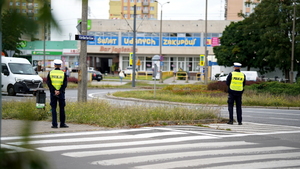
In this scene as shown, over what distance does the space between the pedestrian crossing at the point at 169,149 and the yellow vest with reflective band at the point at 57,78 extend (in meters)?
1.69

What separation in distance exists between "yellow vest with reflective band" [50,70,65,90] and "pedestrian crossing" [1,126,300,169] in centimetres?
169

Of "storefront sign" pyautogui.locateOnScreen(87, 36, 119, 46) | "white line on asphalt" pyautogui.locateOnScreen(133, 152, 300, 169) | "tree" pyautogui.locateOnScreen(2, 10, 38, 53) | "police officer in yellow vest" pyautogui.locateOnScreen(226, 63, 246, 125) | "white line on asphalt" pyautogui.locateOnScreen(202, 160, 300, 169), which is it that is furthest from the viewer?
"storefront sign" pyautogui.locateOnScreen(87, 36, 119, 46)

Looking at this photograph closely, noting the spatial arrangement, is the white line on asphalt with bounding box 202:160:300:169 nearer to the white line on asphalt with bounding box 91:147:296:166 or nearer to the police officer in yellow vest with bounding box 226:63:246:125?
the white line on asphalt with bounding box 91:147:296:166

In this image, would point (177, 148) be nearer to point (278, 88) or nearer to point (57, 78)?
point (57, 78)

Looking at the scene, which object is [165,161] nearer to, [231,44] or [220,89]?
[220,89]

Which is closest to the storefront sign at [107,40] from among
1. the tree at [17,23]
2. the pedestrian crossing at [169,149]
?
the pedestrian crossing at [169,149]

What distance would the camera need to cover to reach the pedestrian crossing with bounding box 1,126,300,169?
283 inches

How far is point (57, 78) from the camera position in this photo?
11.5 metres

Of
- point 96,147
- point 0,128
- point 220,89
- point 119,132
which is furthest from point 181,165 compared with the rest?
point 220,89

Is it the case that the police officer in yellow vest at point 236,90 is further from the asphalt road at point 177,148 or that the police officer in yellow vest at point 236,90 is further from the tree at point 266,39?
the tree at point 266,39

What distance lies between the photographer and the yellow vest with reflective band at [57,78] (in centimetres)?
1147

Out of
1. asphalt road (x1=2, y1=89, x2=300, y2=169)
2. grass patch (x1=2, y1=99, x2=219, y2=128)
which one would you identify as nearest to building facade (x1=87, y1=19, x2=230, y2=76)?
grass patch (x1=2, y1=99, x2=219, y2=128)

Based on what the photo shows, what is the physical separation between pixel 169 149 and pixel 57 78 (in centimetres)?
427

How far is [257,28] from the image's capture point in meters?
54.6
